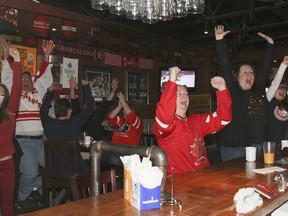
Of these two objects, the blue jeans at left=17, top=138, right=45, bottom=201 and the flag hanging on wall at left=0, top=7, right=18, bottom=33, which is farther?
the flag hanging on wall at left=0, top=7, right=18, bottom=33

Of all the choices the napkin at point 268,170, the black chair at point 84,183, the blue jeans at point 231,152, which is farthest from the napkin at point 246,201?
the blue jeans at point 231,152

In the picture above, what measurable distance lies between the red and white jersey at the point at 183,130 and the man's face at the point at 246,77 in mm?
691

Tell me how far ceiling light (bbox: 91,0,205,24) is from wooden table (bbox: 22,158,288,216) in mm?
1829

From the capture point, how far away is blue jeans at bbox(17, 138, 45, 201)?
412 cm

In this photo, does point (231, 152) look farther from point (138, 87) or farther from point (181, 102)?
point (138, 87)

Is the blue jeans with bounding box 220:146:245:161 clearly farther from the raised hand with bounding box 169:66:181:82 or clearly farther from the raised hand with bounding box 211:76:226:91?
the raised hand with bounding box 169:66:181:82

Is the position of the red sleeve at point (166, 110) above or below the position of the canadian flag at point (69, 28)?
below

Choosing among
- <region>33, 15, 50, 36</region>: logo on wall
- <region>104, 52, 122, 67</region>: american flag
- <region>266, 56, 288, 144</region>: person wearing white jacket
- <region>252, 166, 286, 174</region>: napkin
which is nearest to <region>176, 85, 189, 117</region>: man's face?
<region>252, 166, 286, 174</region>: napkin

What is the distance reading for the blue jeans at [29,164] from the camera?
4121mm

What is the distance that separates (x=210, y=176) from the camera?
205cm

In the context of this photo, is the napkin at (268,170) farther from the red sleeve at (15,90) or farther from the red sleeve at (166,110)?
the red sleeve at (15,90)

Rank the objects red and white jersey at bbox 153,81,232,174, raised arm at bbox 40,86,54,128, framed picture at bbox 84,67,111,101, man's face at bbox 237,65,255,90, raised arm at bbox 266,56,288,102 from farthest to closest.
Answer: framed picture at bbox 84,67,111,101 < raised arm at bbox 40,86,54,128 < raised arm at bbox 266,56,288,102 < man's face at bbox 237,65,255,90 < red and white jersey at bbox 153,81,232,174

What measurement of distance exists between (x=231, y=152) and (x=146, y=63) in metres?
4.95

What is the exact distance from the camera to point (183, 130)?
245 cm
